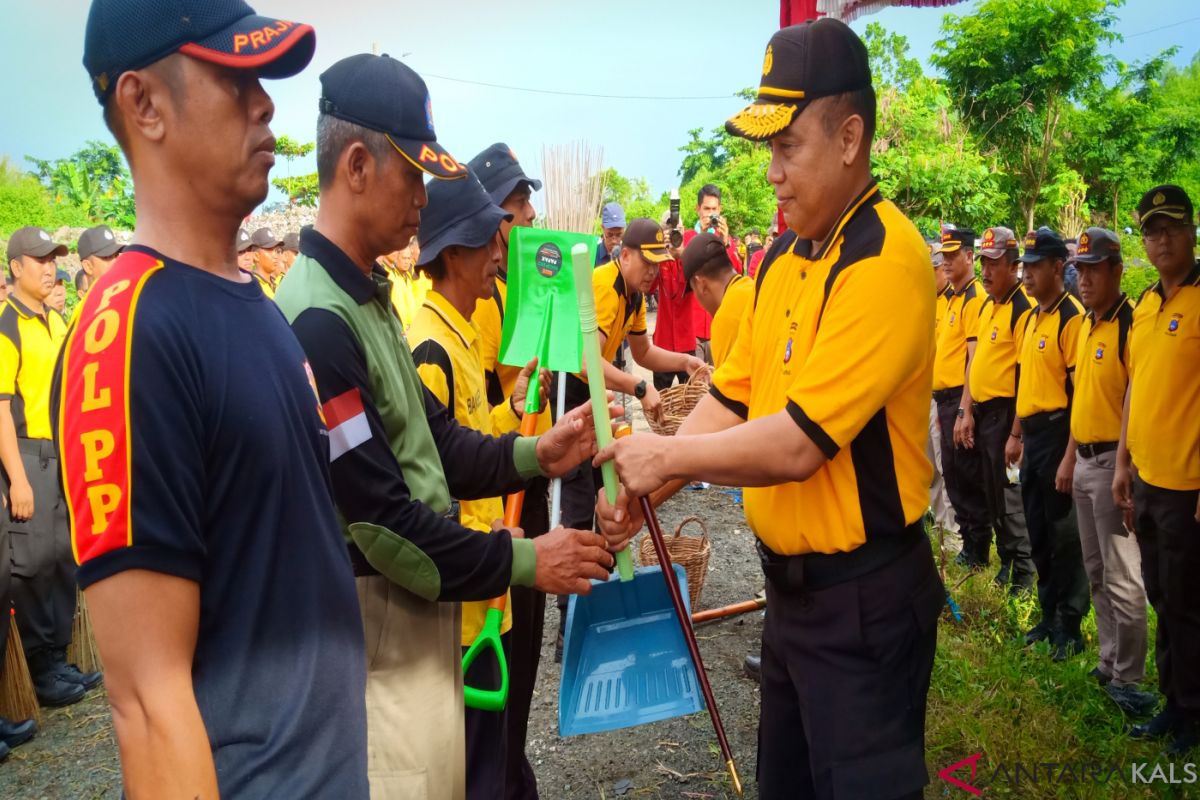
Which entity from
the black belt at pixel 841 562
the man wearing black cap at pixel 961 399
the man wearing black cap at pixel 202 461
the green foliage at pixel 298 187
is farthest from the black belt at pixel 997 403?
the green foliage at pixel 298 187

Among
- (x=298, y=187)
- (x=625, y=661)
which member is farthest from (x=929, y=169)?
(x=298, y=187)

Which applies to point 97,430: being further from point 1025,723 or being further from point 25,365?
point 25,365

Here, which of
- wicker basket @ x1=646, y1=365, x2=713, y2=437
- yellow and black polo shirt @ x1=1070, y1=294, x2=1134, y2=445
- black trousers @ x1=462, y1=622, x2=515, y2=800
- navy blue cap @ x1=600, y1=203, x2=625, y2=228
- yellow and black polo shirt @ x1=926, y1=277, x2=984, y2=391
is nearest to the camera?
black trousers @ x1=462, y1=622, x2=515, y2=800

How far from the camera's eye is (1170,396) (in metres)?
3.93

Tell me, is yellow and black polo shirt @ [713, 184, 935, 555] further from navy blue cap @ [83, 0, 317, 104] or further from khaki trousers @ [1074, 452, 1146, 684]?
khaki trousers @ [1074, 452, 1146, 684]

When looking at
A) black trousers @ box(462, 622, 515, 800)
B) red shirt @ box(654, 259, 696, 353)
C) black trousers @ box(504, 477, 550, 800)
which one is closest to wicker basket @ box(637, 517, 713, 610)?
black trousers @ box(504, 477, 550, 800)

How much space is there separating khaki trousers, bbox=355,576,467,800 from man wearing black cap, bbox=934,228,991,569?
18.7ft

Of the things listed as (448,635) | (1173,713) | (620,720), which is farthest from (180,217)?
(1173,713)

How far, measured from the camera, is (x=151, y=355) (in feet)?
3.59

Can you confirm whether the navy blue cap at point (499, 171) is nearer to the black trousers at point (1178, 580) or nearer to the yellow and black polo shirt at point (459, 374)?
the yellow and black polo shirt at point (459, 374)

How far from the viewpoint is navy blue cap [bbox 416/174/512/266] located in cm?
268

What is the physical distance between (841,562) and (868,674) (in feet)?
0.96

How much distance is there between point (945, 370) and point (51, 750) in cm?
699

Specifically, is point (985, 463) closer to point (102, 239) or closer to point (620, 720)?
point (620, 720)
